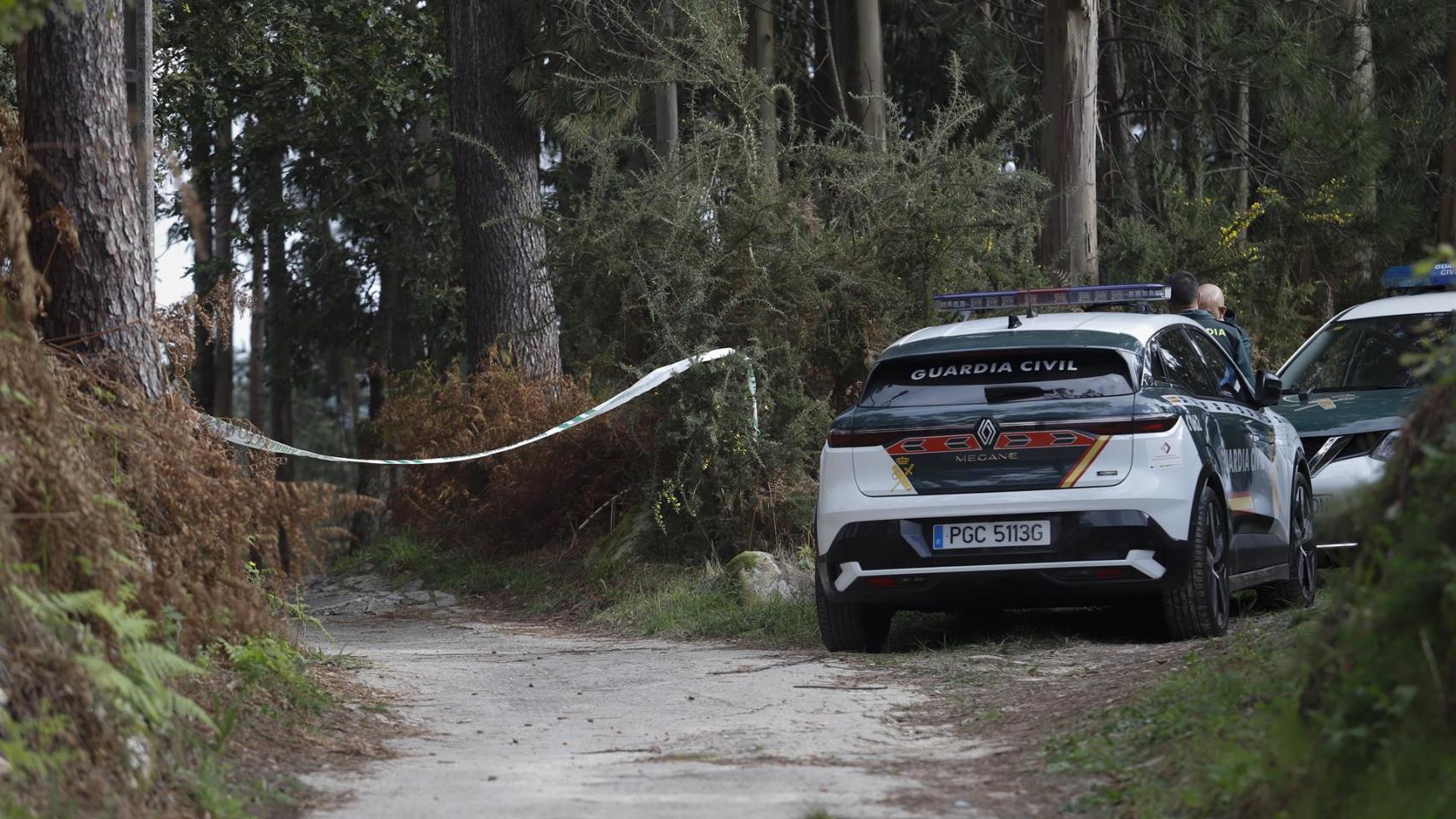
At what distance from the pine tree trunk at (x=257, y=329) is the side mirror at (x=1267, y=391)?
69.1ft

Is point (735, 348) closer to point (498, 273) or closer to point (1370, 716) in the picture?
point (498, 273)

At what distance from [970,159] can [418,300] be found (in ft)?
52.8

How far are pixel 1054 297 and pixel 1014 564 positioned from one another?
6.14ft

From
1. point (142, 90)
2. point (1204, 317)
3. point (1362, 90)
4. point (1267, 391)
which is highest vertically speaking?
point (1362, 90)

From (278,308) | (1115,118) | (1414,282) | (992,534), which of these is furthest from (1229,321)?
(278,308)

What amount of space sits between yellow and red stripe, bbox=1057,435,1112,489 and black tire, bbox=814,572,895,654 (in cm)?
134

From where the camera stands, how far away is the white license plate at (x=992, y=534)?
29.3 ft

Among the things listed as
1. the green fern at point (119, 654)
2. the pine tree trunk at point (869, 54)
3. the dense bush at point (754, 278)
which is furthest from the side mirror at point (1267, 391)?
the pine tree trunk at point (869, 54)

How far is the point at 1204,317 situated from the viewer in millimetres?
12250

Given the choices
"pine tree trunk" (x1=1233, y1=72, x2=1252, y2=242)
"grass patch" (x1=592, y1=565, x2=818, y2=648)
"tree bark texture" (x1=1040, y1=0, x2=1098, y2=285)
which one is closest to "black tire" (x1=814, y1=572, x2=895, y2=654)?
"grass patch" (x1=592, y1=565, x2=818, y2=648)

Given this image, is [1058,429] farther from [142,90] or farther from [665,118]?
[665,118]

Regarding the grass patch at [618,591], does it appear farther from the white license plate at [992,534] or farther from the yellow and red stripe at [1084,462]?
the yellow and red stripe at [1084,462]

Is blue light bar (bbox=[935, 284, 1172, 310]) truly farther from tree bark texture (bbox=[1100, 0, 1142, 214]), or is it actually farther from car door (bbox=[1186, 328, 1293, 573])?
tree bark texture (bbox=[1100, 0, 1142, 214])

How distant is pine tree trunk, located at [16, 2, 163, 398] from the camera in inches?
314
